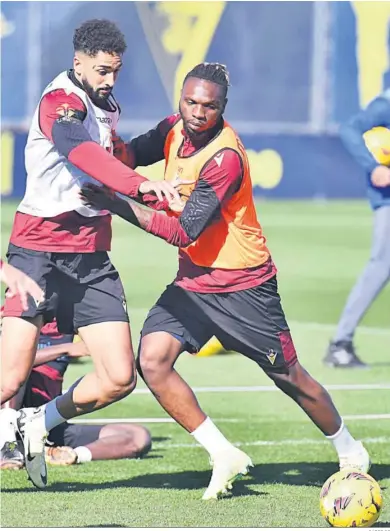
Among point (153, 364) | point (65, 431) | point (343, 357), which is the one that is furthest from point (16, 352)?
point (343, 357)

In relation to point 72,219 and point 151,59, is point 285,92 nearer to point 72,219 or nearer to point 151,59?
point 151,59

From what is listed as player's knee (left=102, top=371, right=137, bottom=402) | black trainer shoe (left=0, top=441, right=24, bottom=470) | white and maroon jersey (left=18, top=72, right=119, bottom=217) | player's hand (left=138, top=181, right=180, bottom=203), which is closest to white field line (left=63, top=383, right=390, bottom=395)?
black trainer shoe (left=0, top=441, right=24, bottom=470)

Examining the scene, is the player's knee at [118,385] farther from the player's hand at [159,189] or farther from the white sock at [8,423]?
the player's hand at [159,189]

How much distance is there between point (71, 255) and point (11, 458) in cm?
140

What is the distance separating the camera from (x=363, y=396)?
31.8 feet

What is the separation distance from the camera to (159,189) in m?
6.35

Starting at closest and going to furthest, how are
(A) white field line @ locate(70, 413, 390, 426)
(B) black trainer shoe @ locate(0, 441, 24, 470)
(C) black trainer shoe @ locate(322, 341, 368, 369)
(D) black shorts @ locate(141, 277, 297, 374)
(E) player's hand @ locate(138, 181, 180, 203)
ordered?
(E) player's hand @ locate(138, 181, 180, 203)
(D) black shorts @ locate(141, 277, 297, 374)
(B) black trainer shoe @ locate(0, 441, 24, 470)
(A) white field line @ locate(70, 413, 390, 426)
(C) black trainer shoe @ locate(322, 341, 368, 369)

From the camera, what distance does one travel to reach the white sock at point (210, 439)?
6.90 metres

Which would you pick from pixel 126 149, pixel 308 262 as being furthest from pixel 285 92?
pixel 126 149

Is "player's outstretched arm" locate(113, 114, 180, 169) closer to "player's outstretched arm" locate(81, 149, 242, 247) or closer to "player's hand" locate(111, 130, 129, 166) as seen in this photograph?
"player's hand" locate(111, 130, 129, 166)

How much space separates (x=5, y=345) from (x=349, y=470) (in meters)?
1.90

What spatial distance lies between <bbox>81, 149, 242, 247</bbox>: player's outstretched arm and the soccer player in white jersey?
0.11 metres

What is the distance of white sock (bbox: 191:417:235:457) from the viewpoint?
690cm

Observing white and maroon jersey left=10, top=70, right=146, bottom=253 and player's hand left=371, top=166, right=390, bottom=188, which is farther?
player's hand left=371, top=166, right=390, bottom=188
